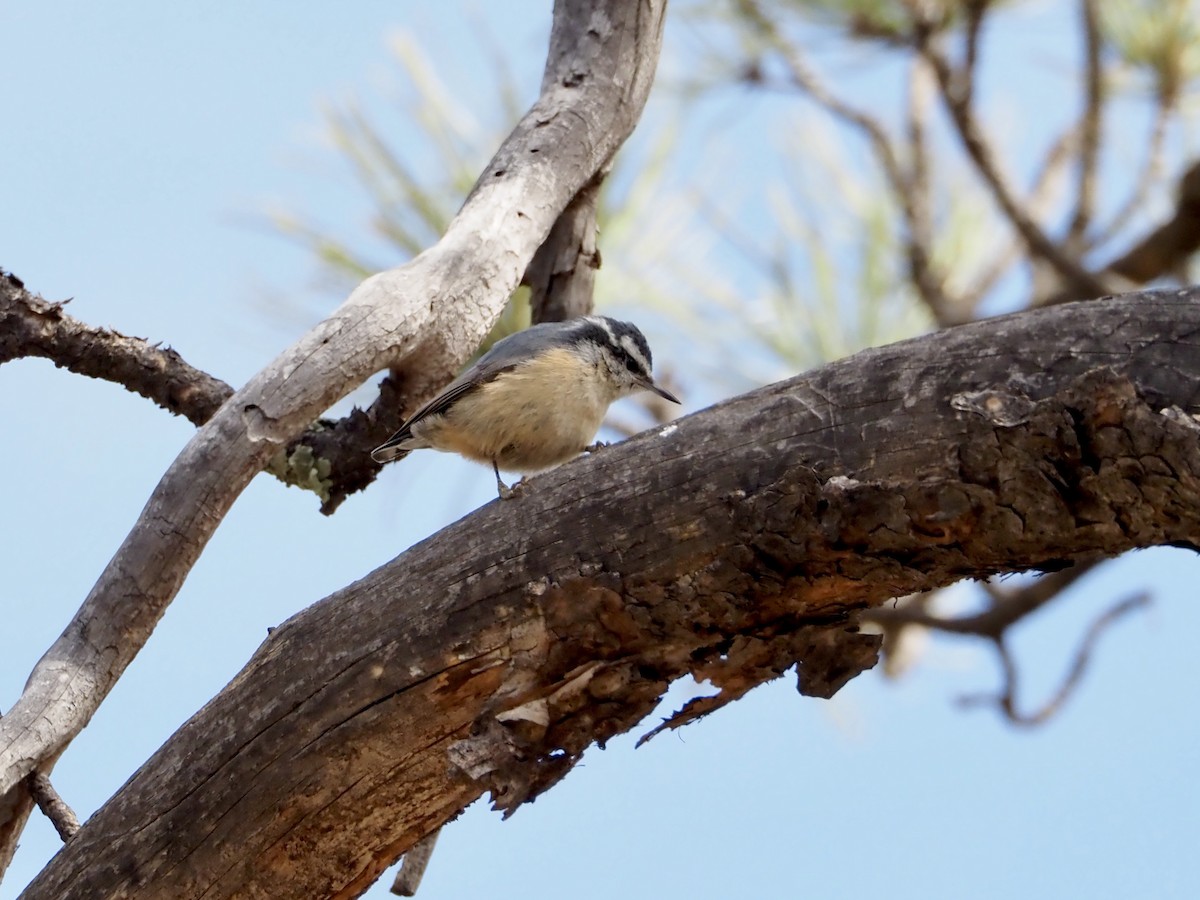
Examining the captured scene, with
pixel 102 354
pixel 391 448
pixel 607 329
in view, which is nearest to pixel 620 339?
pixel 607 329

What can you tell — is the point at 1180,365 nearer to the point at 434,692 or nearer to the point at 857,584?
the point at 857,584

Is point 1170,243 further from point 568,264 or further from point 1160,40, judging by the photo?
Answer: point 568,264

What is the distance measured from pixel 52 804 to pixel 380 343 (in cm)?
106

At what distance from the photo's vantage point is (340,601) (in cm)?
221

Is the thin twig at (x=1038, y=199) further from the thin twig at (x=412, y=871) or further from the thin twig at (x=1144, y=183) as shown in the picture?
the thin twig at (x=412, y=871)

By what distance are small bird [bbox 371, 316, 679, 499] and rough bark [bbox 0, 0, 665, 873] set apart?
0.08m

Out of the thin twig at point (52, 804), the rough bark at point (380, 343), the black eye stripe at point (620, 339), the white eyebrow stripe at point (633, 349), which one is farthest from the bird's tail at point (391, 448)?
the thin twig at point (52, 804)

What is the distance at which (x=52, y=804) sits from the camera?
242 cm

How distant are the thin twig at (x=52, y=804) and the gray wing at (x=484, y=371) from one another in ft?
3.29

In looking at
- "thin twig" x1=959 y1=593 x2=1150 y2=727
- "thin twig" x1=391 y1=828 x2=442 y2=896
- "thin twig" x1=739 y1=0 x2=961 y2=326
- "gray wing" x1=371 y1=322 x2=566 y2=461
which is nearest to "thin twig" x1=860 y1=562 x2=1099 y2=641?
"thin twig" x1=959 y1=593 x2=1150 y2=727

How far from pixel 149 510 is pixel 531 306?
4.63ft

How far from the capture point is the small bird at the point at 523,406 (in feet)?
10.1

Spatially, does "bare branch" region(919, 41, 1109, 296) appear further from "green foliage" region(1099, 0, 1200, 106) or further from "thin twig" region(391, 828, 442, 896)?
"thin twig" region(391, 828, 442, 896)

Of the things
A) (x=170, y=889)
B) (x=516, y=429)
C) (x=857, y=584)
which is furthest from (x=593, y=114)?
(x=170, y=889)
